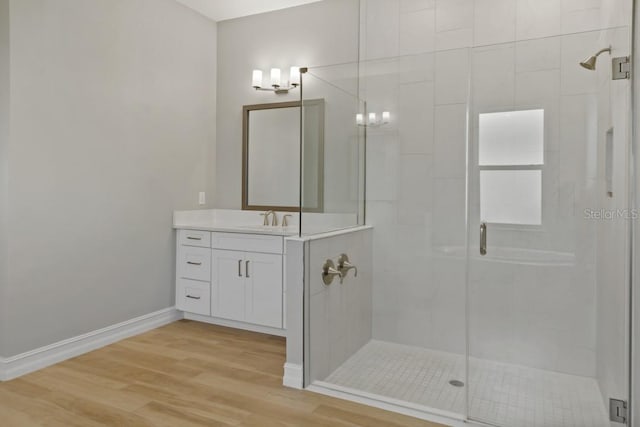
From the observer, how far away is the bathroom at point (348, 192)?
212 centimetres

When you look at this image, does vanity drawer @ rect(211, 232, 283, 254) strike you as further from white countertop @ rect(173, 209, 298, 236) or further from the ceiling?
the ceiling

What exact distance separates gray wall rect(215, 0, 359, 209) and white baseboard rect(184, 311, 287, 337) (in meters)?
1.06

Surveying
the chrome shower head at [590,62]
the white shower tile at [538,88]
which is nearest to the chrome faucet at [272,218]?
the white shower tile at [538,88]

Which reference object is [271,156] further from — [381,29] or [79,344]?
[79,344]

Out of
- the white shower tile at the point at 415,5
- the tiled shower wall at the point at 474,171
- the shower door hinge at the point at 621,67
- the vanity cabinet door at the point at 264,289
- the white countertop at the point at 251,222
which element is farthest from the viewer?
the vanity cabinet door at the point at 264,289

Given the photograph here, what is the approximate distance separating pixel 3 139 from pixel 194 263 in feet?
5.31

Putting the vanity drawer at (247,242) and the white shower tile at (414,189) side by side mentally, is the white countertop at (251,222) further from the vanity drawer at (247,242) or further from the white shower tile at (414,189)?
the white shower tile at (414,189)

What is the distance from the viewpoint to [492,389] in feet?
7.20

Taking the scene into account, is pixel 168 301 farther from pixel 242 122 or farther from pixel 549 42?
pixel 549 42

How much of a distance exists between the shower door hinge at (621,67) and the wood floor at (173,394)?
1813mm

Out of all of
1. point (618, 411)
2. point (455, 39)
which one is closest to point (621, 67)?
point (455, 39)

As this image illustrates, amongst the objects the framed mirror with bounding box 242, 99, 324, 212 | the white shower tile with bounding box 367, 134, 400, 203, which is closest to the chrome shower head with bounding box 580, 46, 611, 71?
the white shower tile with bounding box 367, 134, 400, 203

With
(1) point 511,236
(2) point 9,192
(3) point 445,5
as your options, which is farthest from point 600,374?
(2) point 9,192

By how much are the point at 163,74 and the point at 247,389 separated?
2.61m
